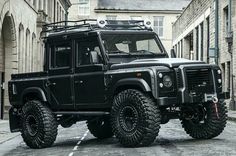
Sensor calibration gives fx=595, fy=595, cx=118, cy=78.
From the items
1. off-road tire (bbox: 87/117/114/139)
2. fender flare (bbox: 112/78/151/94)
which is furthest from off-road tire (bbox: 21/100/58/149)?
fender flare (bbox: 112/78/151/94)

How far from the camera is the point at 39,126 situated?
13805mm

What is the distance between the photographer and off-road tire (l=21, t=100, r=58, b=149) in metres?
13.7

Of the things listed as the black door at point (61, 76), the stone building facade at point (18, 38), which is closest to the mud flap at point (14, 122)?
the black door at point (61, 76)

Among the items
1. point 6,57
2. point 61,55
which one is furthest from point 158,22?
point 61,55

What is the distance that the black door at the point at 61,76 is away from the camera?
527 inches

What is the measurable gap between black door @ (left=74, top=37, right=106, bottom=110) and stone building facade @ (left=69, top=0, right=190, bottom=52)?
2693 inches

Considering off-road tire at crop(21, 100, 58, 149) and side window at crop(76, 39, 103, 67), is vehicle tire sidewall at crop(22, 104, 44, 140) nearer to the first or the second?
off-road tire at crop(21, 100, 58, 149)

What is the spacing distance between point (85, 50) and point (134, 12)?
7041cm

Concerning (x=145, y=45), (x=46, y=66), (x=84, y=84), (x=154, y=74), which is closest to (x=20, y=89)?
(x=46, y=66)

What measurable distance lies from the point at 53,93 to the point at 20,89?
1327 millimetres

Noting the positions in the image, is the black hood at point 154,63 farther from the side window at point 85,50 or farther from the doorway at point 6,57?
the doorway at point 6,57

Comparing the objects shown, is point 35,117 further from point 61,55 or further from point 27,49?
point 27,49

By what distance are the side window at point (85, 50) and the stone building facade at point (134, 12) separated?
68.3 metres

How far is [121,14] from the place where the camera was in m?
83.1
